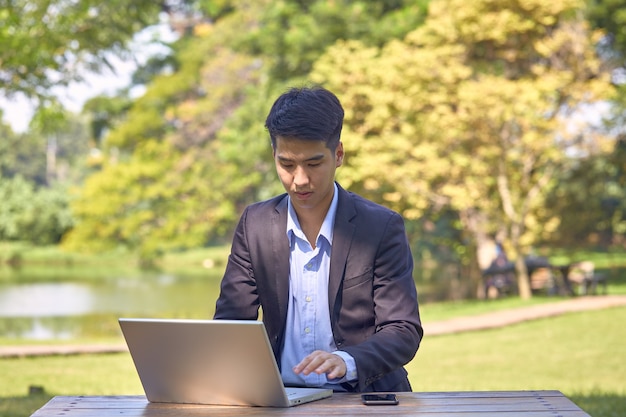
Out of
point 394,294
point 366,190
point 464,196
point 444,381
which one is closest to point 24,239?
point 366,190

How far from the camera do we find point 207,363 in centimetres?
238

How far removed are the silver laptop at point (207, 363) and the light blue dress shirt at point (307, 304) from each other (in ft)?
1.24

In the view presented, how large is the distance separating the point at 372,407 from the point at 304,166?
2.25 feet

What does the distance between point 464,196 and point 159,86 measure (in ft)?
54.0

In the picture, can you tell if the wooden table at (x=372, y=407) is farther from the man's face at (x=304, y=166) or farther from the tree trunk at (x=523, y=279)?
the tree trunk at (x=523, y=279)

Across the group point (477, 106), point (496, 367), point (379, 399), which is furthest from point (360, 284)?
point (477, 106)

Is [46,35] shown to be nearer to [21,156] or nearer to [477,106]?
[477,106]

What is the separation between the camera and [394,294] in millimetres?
2904

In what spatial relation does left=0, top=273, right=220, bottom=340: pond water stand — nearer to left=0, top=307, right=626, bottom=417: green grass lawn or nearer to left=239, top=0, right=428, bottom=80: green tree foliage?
left=0, top=307, right=626, bottom=417: green grass lawn

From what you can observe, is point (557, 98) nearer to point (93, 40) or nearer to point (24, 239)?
point (93, 40)

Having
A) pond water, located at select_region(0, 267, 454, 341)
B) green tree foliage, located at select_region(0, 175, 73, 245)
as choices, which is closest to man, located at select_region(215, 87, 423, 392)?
pond water, located at select_region(0, 267, 454, 341)

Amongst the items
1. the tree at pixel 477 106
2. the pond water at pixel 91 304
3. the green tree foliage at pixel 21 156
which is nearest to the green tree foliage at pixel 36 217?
the green tree foliage at pixel 21 156

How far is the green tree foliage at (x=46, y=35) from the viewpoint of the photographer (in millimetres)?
10922

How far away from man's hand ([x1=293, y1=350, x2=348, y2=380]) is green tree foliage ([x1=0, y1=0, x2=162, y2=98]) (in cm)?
851
